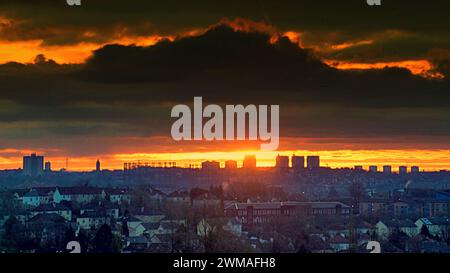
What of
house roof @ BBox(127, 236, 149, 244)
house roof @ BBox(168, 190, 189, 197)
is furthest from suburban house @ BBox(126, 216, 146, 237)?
house roof @ BBox(168, 190, 189, 197)

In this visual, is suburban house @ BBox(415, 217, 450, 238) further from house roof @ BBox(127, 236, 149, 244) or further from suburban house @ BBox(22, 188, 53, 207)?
suburban house @ BBox(22, 188, 53, 207)

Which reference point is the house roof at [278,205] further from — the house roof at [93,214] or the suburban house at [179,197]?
the house roof at [93,214]

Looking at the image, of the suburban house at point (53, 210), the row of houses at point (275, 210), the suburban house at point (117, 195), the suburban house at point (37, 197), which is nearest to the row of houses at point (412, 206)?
the row of houses at point (275, 210)

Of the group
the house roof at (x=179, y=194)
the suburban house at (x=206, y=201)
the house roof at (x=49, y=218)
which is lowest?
the house roof at (x=49, y=218)

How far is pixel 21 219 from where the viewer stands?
89.6 feet

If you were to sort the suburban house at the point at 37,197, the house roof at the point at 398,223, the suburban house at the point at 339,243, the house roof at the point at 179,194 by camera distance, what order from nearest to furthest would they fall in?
the suburban house at the point at 339,243 < the house roof at the point at 398,223 < the house roof at the point at 179,194 < the suburban house at the point at 37,197

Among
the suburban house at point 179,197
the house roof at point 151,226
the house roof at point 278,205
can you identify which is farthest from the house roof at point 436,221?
the house roof at point 151,226

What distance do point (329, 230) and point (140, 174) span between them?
5.97 metres

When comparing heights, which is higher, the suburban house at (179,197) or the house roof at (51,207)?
the suburban house at (179,197)

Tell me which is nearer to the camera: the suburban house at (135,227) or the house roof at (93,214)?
the suburban house at (135,227)

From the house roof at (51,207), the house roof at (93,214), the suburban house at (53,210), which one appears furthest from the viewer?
the house roof at (51,207)
